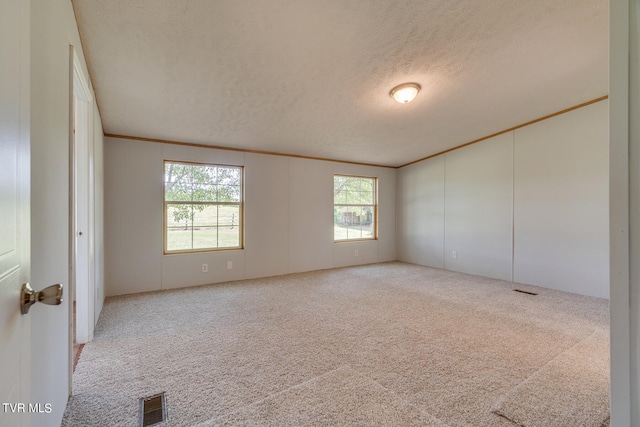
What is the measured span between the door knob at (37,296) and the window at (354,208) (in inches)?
202

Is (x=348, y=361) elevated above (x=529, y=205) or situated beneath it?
situated beneath

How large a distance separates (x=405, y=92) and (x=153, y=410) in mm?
3408

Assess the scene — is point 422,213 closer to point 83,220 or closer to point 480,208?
point 480,208

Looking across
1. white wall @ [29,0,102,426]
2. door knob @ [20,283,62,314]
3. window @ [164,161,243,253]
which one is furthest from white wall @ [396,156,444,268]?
door knob @ [20,283,62,314]

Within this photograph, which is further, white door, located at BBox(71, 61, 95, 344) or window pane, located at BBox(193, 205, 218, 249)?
window pane, located at BBox(193, 205, 218, 249)

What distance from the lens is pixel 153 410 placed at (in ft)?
5.44

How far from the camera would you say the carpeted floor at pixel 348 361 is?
1649 millimetres

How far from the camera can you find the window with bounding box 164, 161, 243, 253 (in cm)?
423

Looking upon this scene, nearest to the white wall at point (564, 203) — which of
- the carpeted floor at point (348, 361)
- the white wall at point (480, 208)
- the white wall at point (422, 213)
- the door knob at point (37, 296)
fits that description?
the white wall at point (480, 208)

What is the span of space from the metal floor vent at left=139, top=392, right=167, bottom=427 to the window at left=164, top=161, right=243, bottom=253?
2.77 metres

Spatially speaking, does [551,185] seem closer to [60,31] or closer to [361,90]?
[361,90]
